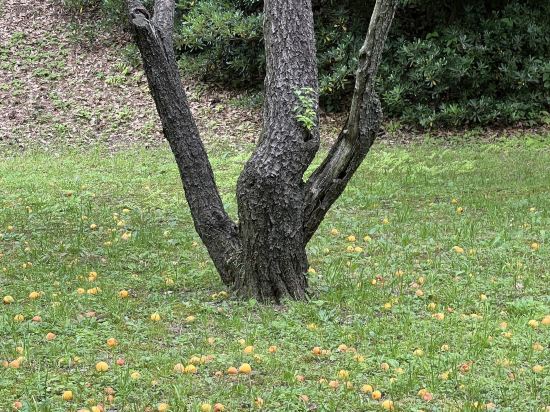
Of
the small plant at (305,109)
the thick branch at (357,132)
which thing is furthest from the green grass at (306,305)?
the small plant at (305,109)

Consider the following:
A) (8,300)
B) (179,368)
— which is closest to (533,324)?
(179,368)

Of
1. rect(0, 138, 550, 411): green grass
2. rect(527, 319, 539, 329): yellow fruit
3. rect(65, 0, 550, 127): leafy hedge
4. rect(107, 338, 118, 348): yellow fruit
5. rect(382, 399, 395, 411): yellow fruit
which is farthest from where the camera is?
rect(65, 0, 550, 127): leafy hedge

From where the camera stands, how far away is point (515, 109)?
12578 mm

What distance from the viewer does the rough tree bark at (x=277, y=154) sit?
5.40 m

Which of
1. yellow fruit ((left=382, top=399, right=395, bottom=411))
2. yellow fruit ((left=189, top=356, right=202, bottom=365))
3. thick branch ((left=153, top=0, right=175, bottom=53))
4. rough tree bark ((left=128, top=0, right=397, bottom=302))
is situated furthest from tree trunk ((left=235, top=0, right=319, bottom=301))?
yellow fruit ((left=382, top=399, right=395, bottom=411))

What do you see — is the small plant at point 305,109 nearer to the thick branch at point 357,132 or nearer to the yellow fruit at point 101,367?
the thick branch at point 357,132

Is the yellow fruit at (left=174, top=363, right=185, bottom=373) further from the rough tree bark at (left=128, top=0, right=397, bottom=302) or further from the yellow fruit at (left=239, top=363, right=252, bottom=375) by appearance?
the rough tree bark at (left=128, top=0, right=397, bottom=302)

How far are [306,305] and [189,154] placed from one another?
149cm

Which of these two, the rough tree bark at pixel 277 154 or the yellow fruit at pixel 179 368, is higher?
the rough tree bark at pixel 277 154

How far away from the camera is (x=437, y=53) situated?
12.7 metres

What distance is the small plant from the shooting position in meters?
5.49

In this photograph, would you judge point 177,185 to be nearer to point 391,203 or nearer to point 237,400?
point 391,203

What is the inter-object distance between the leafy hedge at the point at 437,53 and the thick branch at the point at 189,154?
24.9 ft

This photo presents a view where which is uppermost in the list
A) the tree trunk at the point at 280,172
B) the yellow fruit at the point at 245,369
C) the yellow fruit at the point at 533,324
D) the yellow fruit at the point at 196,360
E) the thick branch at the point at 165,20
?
the thick branch at the point at 165,20
